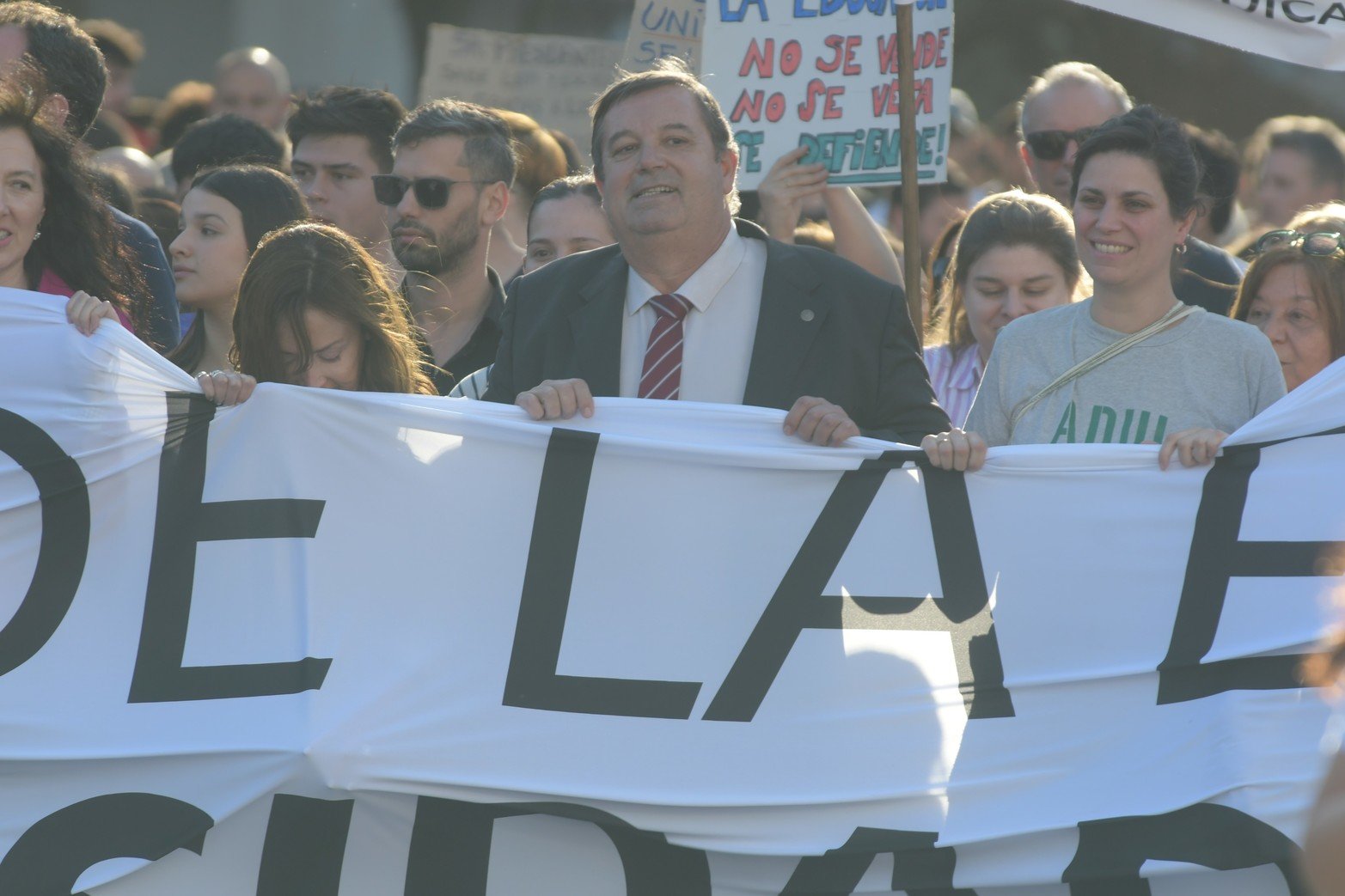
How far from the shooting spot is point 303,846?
3.55 m

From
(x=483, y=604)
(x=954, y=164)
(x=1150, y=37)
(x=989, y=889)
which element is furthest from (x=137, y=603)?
(x=1150, y=37)

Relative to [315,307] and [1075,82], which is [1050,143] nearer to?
[1075,82]

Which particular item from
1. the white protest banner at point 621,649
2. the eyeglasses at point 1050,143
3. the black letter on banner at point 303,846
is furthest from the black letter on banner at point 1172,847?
the eyeglasses at point 1050,143

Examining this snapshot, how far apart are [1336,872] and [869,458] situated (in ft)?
7.68

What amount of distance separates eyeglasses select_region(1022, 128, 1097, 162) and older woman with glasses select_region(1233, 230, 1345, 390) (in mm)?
1402

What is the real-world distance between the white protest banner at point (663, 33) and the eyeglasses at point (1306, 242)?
2.42 metres

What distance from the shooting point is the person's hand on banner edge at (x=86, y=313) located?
3807 millimetres

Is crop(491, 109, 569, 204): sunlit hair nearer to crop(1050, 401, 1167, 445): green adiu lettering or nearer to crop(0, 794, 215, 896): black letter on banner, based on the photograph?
crop(1050, 401, 1167, 445): green adiu lettering

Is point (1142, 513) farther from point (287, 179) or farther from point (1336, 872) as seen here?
point (287, 179)

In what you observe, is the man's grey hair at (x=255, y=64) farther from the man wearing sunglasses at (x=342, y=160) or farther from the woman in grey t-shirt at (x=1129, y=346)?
the woman in grey t-shirt at (x=1129, y=346)

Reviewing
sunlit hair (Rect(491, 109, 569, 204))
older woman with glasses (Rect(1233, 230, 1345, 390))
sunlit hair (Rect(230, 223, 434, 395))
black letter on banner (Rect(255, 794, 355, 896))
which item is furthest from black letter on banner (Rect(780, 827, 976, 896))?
sunlit hair (Rect(491, 109, 569, 204))

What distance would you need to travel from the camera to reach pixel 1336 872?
1.51 metres

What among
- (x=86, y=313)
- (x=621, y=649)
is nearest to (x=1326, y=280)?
(x=621, y=649)

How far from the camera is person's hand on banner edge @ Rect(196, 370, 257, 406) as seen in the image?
379 cm
